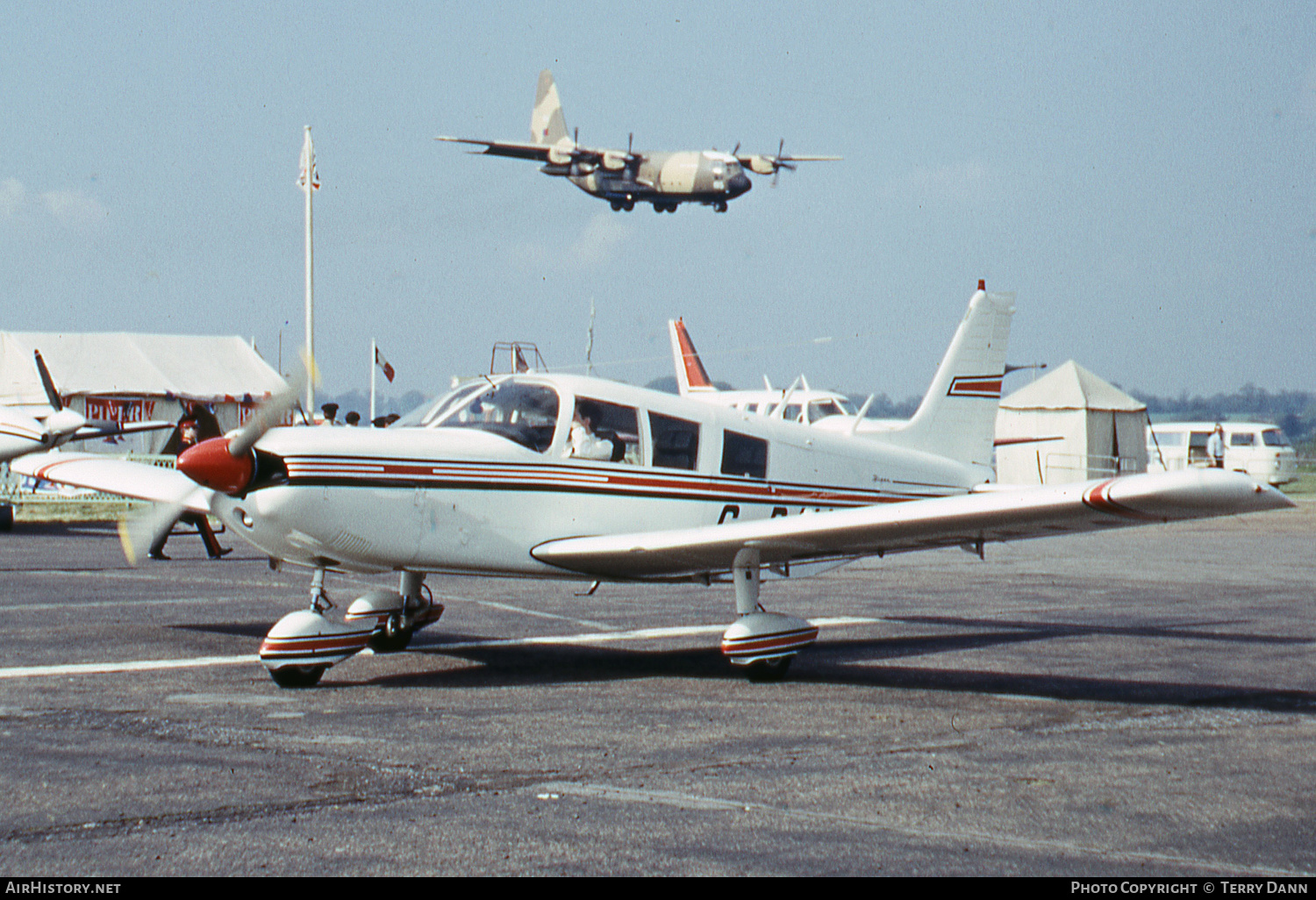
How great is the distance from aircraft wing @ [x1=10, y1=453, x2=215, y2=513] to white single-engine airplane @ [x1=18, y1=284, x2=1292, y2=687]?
0.14ft

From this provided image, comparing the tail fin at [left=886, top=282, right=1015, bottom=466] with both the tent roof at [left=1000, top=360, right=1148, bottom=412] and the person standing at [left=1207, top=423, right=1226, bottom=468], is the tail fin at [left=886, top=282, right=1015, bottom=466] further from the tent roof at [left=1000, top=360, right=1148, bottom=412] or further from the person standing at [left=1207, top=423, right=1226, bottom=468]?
the person standing at [left=1207, top=423, right=1226, bottom=468]

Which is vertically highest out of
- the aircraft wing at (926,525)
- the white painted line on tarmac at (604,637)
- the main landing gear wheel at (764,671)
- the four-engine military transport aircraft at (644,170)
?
the four-engine military transport aircraft at (644,170)

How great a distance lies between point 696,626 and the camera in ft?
38.8

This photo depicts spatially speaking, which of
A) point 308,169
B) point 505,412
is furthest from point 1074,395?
point 505,412

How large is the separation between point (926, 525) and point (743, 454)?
237 centimetres

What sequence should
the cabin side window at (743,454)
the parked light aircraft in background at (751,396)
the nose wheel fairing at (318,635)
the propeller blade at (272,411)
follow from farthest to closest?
the parked light aircraft in background at (751,396)
the cabin side window at (743,454)
the nose wheel fairing at (318,635)
the propeller blade at (272,411)

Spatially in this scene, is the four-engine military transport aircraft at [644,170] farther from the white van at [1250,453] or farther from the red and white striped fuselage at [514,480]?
the red and white striped fuselage at [514,480]

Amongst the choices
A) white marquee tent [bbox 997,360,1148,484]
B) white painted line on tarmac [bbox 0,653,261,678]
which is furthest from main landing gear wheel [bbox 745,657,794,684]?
white marquee tent [bbox 997,360,1148,484]

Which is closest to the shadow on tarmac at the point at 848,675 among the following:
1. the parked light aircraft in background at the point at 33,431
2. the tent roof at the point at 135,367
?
the parked light aircraft in background at the point at 33,431

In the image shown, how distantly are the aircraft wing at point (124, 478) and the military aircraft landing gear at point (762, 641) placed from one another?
3.64 metres

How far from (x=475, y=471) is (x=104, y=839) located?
4.34 meters

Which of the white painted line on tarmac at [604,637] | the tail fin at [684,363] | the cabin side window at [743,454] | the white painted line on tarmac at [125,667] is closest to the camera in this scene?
the white painted line on tarmac at [125,667]

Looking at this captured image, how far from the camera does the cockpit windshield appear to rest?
8945 mm

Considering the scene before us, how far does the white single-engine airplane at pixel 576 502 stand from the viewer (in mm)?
7754
